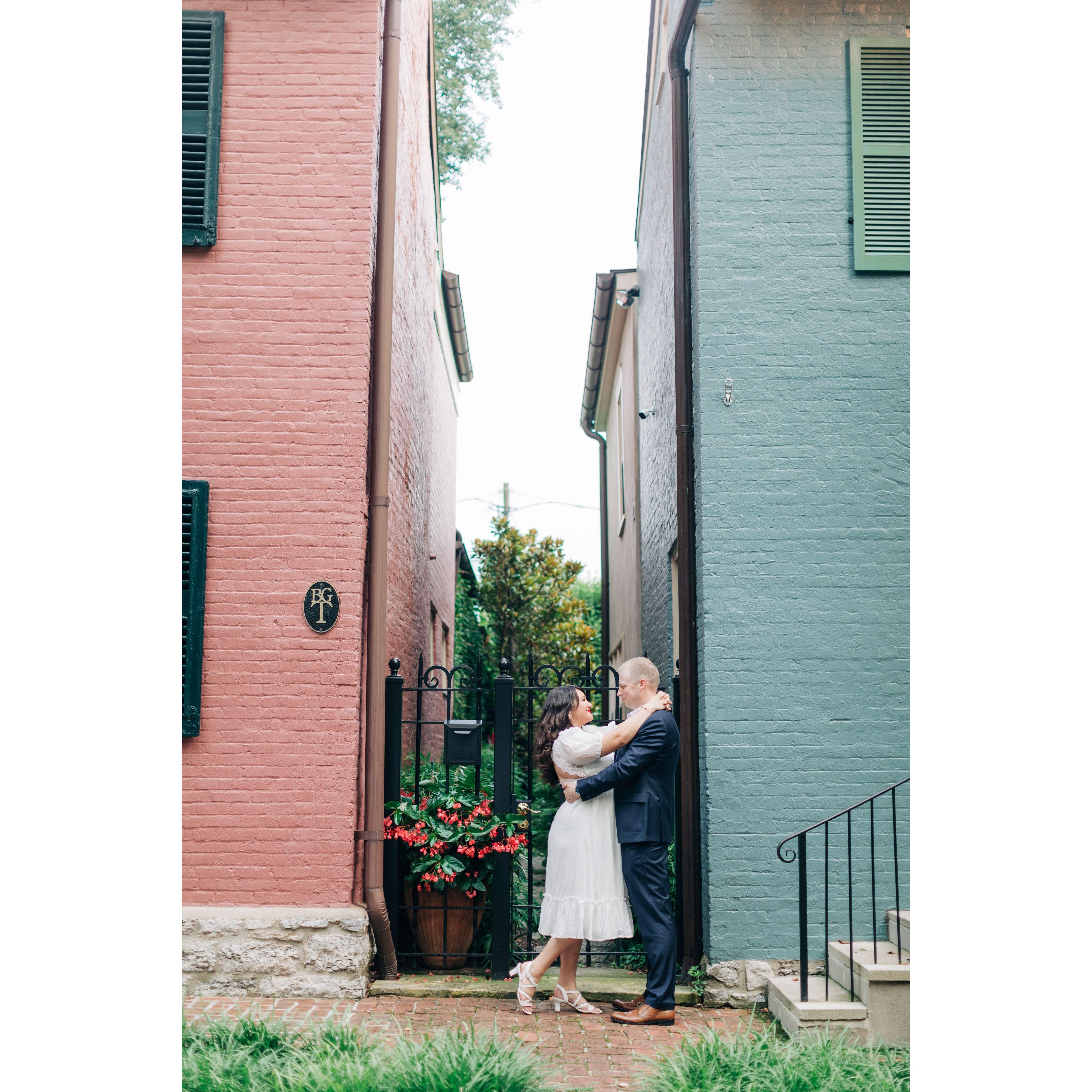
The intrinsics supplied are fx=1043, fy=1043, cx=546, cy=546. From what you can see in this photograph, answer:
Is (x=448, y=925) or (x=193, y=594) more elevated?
(x=193, y=594)

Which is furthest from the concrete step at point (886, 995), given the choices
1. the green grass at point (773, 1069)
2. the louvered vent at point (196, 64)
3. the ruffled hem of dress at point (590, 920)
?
the louvered vent at point (196, 64)

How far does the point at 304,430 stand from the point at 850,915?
13.3 ft

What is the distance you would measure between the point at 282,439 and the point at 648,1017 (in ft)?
12.5

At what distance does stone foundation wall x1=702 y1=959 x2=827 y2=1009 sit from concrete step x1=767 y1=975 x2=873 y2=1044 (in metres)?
0.36

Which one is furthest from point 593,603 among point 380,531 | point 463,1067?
point 463,1067

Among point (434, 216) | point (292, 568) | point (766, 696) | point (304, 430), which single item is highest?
point (434, 216)

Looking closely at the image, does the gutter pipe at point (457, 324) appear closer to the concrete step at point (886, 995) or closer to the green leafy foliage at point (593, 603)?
the green leafy foliage at point (593, 603)

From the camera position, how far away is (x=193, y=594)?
6.03 meters

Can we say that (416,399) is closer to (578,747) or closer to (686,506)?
(686,506)

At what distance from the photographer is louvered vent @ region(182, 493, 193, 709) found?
6008 millimetres

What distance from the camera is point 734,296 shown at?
6.41 metres

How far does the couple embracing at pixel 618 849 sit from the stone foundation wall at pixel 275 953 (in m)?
0.99

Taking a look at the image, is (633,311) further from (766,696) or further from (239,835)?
(239,835)

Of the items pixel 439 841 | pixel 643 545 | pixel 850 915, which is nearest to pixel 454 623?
pixel 643 545
